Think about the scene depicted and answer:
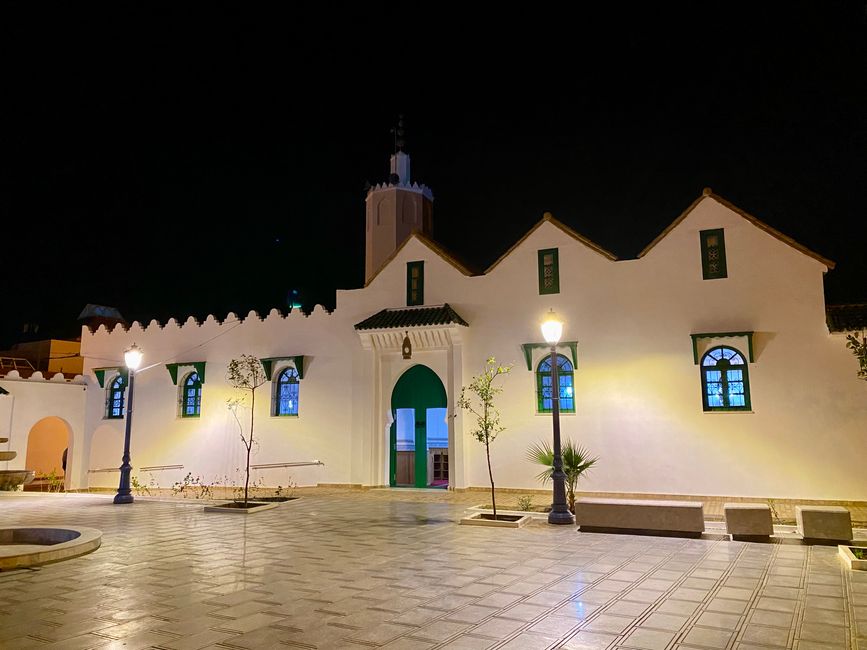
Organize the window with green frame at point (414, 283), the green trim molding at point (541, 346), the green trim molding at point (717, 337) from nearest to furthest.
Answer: the green trim molding at point (717, 337), the green trim molding at point (541, 346), the window with green frame at point (414, 283)

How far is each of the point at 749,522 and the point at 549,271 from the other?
9.47 meters

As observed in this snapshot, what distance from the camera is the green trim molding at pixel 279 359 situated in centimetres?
2070

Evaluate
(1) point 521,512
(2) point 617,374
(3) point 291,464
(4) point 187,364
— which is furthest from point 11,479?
(2) point 617,374

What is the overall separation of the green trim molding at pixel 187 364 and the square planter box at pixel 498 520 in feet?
44.7

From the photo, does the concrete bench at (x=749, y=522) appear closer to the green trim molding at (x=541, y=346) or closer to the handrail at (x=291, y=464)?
the green trim molding at (x=541, y=346)

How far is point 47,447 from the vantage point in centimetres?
2927

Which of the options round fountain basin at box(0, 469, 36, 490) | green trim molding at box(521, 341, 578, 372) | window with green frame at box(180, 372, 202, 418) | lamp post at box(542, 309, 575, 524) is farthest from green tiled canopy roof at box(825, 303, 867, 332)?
round fountain basin at box(0, 469, 36, 490)

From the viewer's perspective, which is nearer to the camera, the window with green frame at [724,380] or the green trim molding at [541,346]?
the window with green frame at [724,380]

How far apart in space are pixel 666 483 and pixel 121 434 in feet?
64.6

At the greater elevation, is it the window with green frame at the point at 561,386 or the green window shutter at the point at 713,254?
the green window shutter at the point at 713,254

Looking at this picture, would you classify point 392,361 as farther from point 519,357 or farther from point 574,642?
point 574,642

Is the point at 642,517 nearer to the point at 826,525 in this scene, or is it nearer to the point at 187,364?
the point at 826,525

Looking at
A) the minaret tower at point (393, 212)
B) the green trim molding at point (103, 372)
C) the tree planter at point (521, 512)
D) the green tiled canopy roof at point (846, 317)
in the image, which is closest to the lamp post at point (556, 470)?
the tree planter at point (521, 512)

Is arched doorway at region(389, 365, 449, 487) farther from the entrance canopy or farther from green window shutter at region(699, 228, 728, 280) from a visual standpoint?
green window shutter at region(699, 228, 728, 280)
